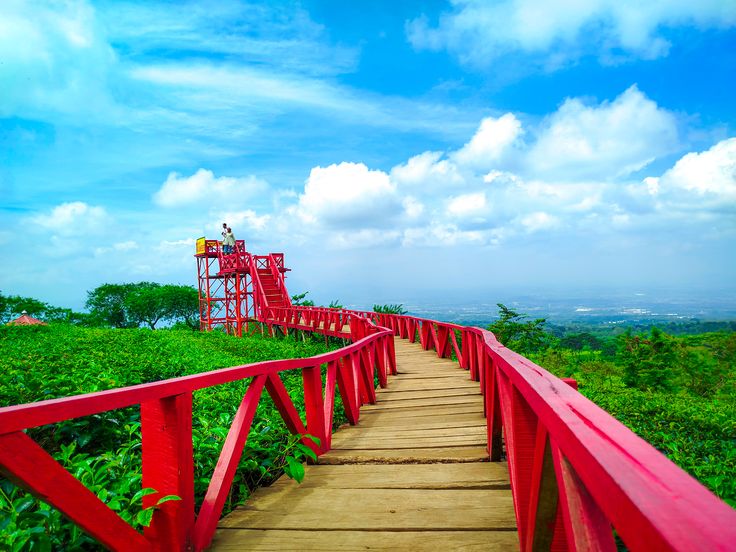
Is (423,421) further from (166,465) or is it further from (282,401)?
(166,465)

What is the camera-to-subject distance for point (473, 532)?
249cm

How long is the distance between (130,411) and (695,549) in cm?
507

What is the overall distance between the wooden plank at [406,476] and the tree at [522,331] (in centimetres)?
1493

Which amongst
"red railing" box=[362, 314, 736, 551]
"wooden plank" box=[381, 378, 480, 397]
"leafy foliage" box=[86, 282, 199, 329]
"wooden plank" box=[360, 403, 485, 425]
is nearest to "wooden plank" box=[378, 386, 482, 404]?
"wooden plank" box=[381, 378, 480, 397]

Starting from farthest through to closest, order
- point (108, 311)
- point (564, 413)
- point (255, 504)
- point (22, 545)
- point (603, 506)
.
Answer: point (108, 311) < point (255, 504) < point (22, 545) < point (564, 413) < point (603, 506)

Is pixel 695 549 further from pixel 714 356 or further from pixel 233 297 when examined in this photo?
pixel 233 297

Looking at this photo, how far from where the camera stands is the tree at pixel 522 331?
18125 mm

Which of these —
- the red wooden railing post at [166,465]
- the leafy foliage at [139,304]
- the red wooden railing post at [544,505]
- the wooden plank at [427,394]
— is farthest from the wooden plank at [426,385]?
the leafy foliage at [139,304]

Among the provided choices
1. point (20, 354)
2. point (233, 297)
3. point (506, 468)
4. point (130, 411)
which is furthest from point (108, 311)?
point (506, 468)

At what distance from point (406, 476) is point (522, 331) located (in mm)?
15916

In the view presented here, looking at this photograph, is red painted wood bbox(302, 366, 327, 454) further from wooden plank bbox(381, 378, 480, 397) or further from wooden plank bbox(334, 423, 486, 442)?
wooden plank bbox(381, 378, 480, 397)

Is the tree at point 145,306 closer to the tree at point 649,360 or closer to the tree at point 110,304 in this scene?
the tree at point 110,304

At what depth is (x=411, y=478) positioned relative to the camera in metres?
3.37

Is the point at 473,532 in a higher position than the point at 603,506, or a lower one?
lower
